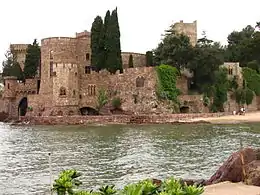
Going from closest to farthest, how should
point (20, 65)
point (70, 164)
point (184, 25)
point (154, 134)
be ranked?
point (70, 164)
point (154, 134)
point (184, 25)
point (20, 65)

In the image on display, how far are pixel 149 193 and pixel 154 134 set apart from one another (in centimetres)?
3143

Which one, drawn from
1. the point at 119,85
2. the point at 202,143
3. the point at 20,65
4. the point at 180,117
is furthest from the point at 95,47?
the point at 202,143

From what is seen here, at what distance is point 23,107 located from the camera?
2667 inches

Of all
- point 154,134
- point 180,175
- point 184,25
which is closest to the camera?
point 180,175

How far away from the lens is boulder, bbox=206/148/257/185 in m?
15.5

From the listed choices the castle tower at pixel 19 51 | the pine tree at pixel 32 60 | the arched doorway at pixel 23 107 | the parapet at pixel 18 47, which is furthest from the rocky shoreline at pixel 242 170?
the parapet at pixel 18 47

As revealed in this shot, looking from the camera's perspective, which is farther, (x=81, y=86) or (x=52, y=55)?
(x=81, y=86)

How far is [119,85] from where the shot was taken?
59656 mm

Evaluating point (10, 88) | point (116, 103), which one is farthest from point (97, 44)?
point (10, 88)

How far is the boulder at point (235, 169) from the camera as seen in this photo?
15.5 metres

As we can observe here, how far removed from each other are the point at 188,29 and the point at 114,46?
1506cm

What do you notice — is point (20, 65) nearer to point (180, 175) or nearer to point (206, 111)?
point (206, 111)

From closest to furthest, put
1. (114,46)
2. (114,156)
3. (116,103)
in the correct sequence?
(114,156), (116,103), (114,46)

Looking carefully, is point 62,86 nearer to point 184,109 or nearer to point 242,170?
point 184,109
